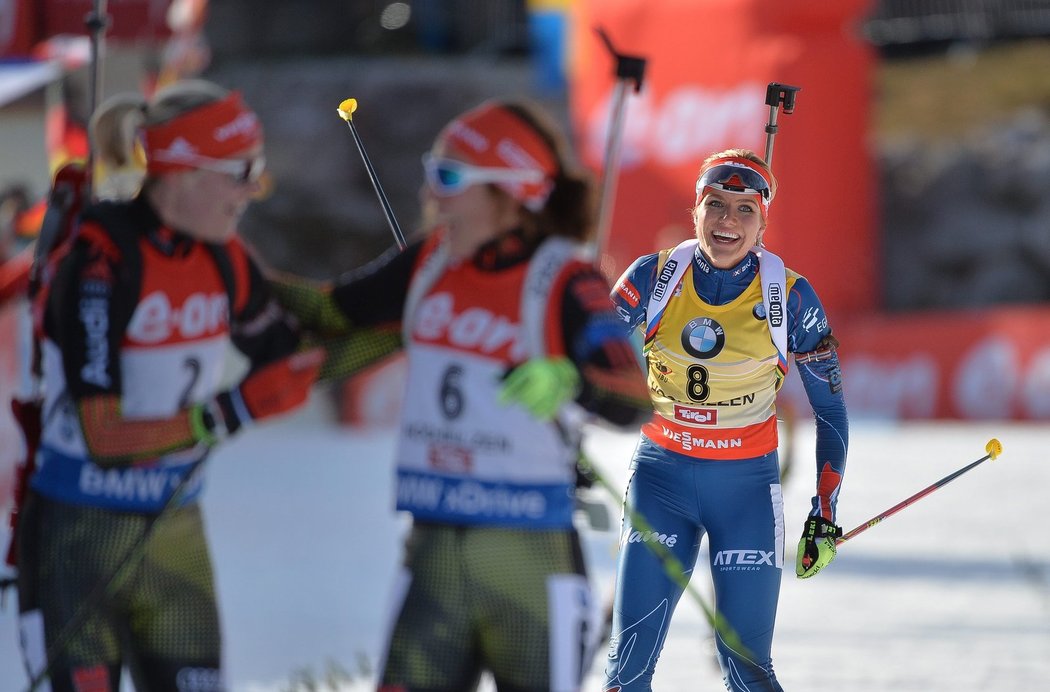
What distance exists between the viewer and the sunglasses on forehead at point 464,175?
3.35m

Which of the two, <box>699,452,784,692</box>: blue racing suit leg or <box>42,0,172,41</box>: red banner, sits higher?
<box>42,0,172,41</box>: red banner

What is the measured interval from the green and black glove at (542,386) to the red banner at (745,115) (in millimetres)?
10699

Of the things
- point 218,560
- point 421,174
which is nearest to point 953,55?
point 421,174

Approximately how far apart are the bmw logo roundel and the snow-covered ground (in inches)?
20.2

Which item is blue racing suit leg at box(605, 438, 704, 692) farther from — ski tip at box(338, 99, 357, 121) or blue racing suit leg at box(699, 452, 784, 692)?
ski tip at box(338, 99, 357, 121)

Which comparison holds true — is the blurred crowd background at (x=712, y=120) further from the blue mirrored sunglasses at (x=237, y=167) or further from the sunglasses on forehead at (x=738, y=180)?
the sunglasses on forehead at (x=738, y=180)

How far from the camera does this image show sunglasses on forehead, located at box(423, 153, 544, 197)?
11.0 ft

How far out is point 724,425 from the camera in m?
3.91

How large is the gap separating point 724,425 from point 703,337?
0.94 ft

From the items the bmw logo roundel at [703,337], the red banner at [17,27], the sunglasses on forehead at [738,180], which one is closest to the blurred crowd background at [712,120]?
the red banner at [17,27]

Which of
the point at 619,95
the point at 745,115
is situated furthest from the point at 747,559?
the point at 745,115

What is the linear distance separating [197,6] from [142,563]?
26.4ft

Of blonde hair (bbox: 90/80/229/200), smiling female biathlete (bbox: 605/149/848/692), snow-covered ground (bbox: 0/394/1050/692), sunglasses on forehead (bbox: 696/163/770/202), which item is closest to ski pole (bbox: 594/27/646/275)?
smiling female biathlete (bbox: 605/149/848/692)

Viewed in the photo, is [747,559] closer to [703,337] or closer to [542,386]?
[703,337]
